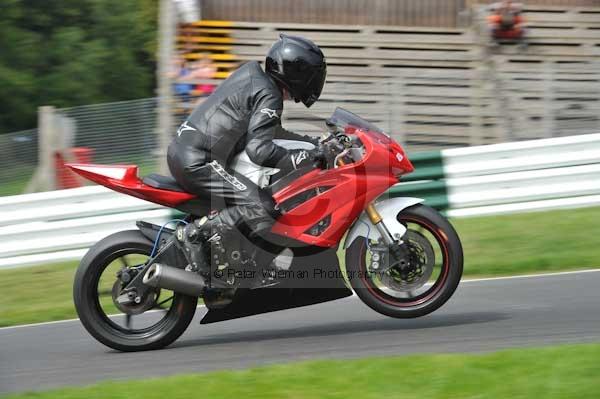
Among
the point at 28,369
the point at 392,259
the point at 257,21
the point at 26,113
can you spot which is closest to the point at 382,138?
the point at 392,259

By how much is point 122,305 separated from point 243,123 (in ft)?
4.56

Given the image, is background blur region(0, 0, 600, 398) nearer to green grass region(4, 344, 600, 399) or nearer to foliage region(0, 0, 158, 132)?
green grass region(4, 344, 600, 399)

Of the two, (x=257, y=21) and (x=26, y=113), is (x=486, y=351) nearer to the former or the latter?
(x=257, y=21)

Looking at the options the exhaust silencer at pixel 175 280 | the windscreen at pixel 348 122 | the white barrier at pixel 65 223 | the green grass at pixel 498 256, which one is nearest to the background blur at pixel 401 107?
the white barrier at pixel 65 223

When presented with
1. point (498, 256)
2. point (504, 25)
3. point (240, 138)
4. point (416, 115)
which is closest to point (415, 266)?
point (240, 138)

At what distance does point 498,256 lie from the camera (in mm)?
8992

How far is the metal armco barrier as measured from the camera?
10.4 metres

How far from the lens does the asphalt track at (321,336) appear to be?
607 centimetres

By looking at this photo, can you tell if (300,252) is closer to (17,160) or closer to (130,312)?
(130,312)

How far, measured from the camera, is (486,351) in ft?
19.2

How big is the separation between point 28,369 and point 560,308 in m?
3.48

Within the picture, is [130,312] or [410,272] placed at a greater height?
[410,272]

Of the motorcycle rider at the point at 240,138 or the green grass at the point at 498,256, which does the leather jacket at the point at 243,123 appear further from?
the green grass at the point at 498,256

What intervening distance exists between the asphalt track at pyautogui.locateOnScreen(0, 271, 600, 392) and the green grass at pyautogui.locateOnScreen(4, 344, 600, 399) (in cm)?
39
